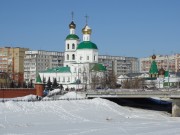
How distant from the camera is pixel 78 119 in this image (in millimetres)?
46219

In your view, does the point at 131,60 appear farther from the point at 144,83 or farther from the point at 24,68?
the point at 144,83

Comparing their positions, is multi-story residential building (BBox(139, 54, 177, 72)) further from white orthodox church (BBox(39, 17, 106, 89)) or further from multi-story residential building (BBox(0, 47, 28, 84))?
white orthodox church (BBox(39, 17, 106, 89))

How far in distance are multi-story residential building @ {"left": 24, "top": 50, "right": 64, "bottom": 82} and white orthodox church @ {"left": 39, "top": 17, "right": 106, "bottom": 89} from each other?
47.6 meters

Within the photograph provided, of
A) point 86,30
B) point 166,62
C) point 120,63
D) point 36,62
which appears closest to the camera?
point 86,30

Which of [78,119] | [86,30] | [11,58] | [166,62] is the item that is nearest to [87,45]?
[86,30]

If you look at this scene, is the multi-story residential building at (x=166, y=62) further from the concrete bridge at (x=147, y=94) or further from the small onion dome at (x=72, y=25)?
the concrete bridge at (x=147, y=94)

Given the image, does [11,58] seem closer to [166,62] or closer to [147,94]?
[166,62]

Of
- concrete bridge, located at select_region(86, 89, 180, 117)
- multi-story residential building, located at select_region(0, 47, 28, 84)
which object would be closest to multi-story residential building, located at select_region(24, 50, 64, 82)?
multi-story residential building, located at select_region(0, 47, 28, 84)

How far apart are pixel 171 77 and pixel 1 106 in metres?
70.8

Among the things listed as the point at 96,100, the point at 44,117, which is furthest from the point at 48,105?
the point at 96,100

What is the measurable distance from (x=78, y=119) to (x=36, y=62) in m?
112

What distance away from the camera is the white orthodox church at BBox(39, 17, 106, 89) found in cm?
9788

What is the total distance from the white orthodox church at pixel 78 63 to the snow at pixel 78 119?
38.7 meters

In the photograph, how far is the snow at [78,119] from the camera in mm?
36938
